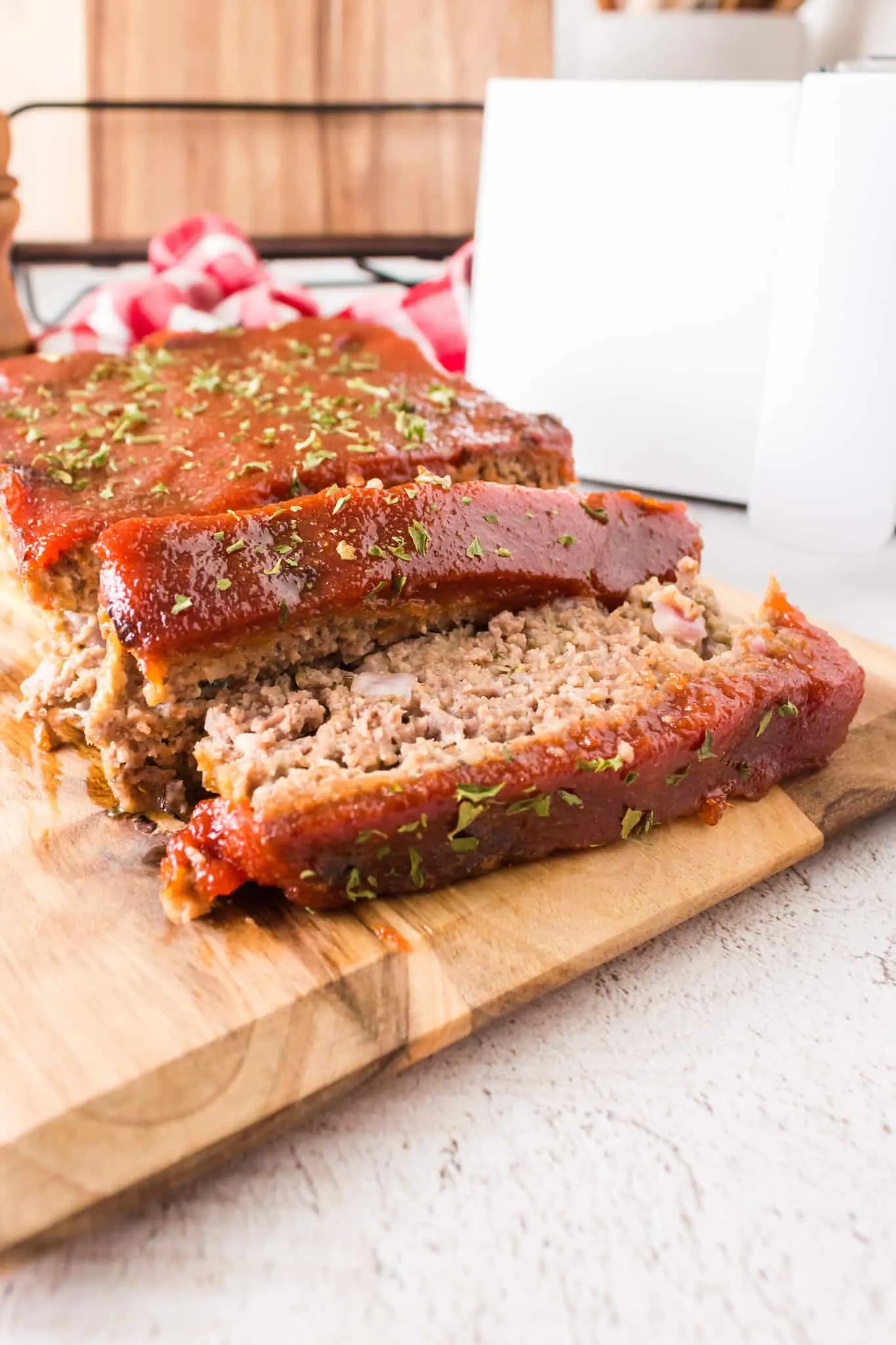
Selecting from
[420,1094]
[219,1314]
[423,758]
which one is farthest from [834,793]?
[219,1314]

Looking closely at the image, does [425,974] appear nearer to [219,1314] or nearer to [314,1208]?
[314,1208]

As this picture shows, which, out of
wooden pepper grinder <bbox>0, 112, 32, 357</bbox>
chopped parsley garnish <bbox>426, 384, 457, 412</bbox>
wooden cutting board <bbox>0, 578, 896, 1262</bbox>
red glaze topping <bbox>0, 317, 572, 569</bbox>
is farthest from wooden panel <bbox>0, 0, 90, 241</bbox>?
wooden cutting board <bbox>0, 578, 896, 1262</bbox>

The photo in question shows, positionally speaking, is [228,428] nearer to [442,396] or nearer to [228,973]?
[442,396]

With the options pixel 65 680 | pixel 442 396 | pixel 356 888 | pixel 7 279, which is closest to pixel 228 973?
pixel 356 888

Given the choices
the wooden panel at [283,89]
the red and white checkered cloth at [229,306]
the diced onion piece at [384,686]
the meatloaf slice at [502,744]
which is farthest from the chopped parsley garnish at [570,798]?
the wooden panel at [283,89]

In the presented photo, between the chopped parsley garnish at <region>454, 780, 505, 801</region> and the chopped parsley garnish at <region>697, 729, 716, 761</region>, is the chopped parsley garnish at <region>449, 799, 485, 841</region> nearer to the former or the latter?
the chopped parsley garnish at <region>454, 780, 505, 801</region>
